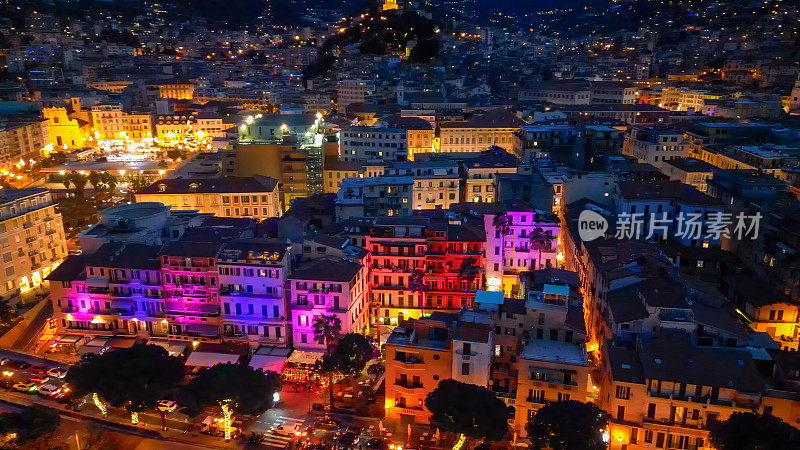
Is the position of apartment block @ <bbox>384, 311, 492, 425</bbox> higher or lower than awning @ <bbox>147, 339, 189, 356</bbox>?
higher

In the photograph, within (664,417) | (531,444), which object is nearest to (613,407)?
(664,417)

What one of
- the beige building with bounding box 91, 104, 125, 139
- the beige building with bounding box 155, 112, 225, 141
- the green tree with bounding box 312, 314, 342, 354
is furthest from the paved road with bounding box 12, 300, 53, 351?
the beige building with bounding box 91, 104, 125, 139

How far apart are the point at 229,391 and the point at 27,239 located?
101 ft

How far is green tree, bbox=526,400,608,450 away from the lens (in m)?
27.8

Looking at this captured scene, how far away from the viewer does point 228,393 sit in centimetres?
3206

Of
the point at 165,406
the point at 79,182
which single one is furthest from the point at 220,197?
the point at 165,406

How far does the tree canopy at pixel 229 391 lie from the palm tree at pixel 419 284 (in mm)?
14830

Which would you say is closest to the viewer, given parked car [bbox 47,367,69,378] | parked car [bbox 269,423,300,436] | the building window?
the building window

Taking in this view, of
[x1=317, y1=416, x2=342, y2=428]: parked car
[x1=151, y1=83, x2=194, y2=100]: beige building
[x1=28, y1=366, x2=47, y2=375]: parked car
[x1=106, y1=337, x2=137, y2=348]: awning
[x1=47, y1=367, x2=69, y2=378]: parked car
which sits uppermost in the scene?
[x1=151, y1=83, x2=194, y2=100]: beige building

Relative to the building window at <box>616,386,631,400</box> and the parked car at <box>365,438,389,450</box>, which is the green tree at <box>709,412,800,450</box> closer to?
the building window at <box>616,386,631,400</box>

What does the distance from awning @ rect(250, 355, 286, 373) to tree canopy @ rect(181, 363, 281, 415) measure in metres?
4.93

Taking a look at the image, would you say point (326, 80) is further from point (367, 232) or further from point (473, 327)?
point (473, 327)

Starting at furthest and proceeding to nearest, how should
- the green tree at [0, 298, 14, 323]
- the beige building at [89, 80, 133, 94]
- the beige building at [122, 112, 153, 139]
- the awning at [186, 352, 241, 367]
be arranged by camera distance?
the beige building at [89, 80, 133, 94] < the beige building at [122, 112, 153, 139] < the green tree at [0, 298, 14, 323] < the awning at [186, 352, 241, 367]

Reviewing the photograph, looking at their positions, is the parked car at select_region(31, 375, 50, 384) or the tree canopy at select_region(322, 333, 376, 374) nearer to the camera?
the tree canopy at select_region(322, 333, 376, 374)
